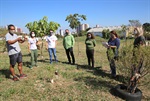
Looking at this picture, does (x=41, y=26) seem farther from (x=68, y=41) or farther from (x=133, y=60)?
(x=133, y=60)

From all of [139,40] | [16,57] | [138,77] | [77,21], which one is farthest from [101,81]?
[77,21]

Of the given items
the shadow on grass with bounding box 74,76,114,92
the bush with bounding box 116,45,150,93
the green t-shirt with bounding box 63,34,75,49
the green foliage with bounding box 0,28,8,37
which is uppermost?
the green foliage with bounding box 0,28,8,37

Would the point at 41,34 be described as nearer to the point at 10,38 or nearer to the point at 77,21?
the point at 77,21

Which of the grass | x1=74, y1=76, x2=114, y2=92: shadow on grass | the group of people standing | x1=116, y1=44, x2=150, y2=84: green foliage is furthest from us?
x1=74, y1=76, x2=114, y2=92: shadow on grass

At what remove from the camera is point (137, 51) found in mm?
3711

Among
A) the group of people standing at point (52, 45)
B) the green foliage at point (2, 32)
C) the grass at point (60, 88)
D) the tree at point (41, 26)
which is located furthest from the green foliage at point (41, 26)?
the grass at point (60, 88)

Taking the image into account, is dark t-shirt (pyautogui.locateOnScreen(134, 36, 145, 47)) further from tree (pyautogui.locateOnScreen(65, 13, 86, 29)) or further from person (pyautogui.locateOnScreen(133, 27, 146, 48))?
tree (pyautogui.locateOnScreen(65, 13, 86, 29))

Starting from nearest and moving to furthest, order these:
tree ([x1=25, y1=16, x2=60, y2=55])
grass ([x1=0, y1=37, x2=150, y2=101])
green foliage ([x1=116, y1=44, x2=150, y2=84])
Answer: green foliage ([x1=116, y1=44, x2=150, y2=84]) < grass ([x1=0, y1=37, x2=150, y2=101]) < tree ([x1=25, y1=16, x2=60, y2=55])

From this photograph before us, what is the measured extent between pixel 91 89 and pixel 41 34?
7.42 metres

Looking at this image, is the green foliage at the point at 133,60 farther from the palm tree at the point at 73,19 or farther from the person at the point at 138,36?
the palm tree at the point at 73,19

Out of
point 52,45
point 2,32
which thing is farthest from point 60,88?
point 2,32

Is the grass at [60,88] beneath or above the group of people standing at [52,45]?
beneath

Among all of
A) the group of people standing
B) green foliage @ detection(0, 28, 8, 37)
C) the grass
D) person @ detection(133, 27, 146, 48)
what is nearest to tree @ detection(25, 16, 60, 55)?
green foliage @ detection(0, 28, 8, 37)

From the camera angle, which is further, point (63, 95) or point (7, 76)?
point (7, 76)
